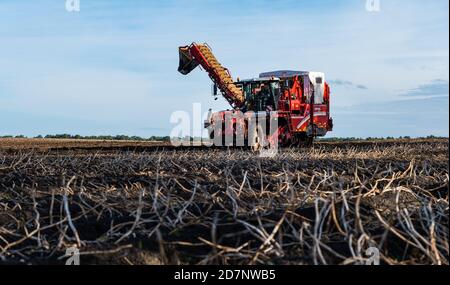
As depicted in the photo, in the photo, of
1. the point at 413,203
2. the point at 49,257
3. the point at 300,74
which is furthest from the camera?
the point at 300,74

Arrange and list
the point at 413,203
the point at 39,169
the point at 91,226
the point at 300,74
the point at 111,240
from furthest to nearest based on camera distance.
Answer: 1. the point at 300,74
2. the point at 39,169
3. the point at 413,203
4. the point at 91,226
5. the point at 111,240

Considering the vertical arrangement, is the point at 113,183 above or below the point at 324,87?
below

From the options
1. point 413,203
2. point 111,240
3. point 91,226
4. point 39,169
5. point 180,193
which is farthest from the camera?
point 39,169

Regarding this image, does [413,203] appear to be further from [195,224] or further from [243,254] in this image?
[243,254]

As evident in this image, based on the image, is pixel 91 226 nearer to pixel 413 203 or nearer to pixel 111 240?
pixel 111 240

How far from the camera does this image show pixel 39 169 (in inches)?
368

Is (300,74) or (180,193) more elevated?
(300,74)

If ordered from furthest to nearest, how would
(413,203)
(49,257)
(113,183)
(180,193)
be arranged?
(113,183) < (180,193) < (413,203) < (49,257)

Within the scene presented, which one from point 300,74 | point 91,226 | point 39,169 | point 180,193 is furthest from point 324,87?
point 91,226
